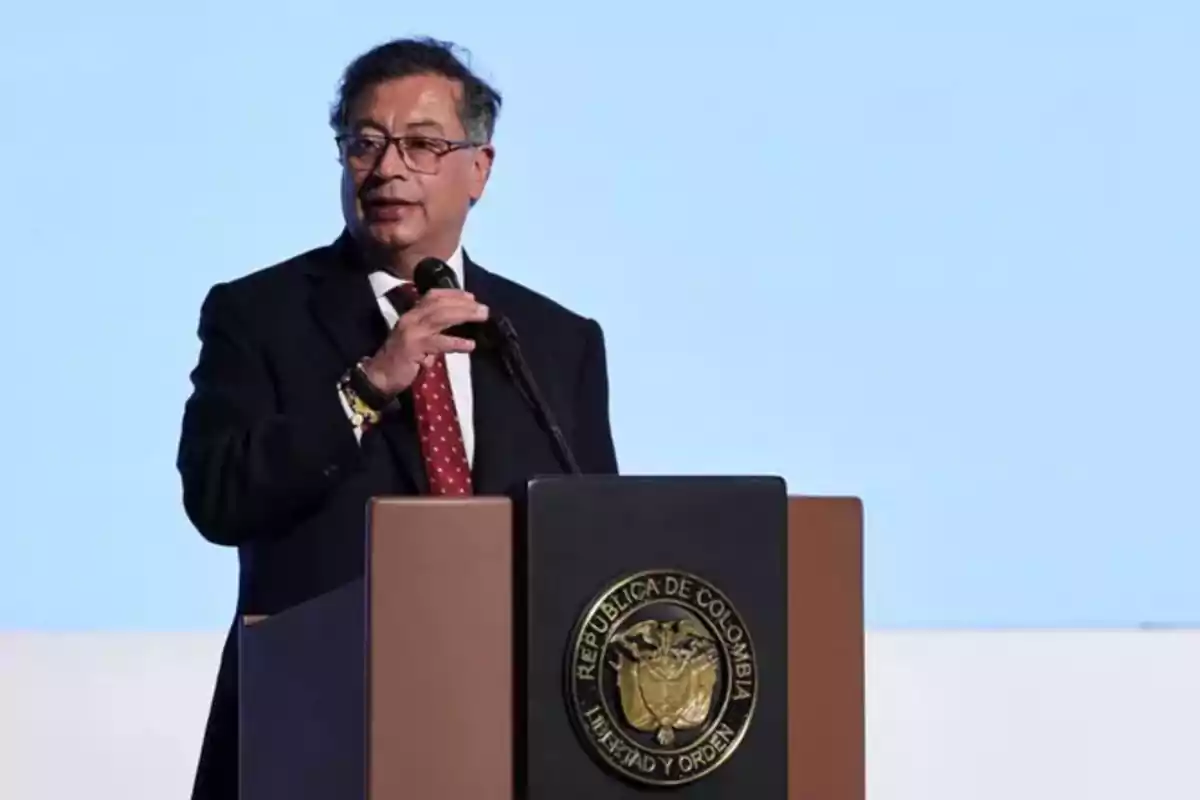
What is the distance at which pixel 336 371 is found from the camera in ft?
6.88

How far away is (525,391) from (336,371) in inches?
13.4

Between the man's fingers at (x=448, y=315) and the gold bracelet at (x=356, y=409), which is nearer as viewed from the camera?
the man's fingers at (x=448, y=315)

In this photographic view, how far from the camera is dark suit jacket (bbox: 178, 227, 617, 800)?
1.90 metres

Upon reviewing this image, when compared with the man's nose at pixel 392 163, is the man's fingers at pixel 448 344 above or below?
below

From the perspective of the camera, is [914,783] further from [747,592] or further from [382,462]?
[747,592]

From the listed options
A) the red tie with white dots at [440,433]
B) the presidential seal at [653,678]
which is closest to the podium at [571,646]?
the presidential seal at [653,678]

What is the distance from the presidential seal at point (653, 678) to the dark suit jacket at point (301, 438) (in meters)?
0.66

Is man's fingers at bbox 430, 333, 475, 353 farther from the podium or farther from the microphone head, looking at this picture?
the podium

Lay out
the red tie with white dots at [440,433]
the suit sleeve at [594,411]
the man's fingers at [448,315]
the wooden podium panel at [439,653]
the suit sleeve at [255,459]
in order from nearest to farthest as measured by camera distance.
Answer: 1. the wooden podium panel at [439,653]
2. the man's fingers at [448,315]
3. the suit sleeve at [255,459]
4. the red tie with white dots at [440,433]
5. the suit sleeve at [594,411]

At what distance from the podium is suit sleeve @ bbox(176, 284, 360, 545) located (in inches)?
21.1

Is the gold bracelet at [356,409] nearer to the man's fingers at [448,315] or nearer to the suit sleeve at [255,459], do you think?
the suit sleeve at [255,459]

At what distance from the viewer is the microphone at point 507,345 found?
176cm

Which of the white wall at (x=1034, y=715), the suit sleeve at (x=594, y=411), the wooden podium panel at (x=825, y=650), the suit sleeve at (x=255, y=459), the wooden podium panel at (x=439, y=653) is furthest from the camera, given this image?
the white wall at (x=1034, y=715)

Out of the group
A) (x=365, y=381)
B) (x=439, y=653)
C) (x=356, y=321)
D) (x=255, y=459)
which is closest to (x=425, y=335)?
(x=365, y=381)
